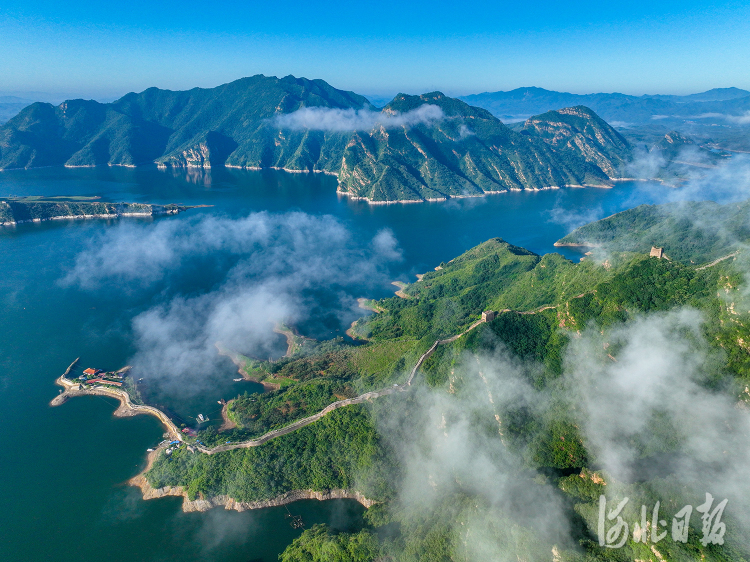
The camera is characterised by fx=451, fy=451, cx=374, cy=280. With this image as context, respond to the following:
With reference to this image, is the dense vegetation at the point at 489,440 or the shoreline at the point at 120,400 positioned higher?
the dense vegetation at the point at 489,440

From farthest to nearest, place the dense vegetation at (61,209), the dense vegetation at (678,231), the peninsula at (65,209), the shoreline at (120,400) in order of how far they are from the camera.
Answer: the peninsula at (65,209)
the dense vegetation at (61,209)
the dense vegetation at (678,231)
the shoreline at (120,400)

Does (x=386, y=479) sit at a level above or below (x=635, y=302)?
below

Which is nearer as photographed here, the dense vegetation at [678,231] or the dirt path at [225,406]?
the dirt path at [225,406]

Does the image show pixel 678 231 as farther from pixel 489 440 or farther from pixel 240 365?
pixel 240 365

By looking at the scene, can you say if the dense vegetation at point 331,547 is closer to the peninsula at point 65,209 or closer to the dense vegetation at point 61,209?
the peninsula at point 65,209

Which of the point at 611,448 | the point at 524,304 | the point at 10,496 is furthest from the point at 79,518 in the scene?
the point at 524,304

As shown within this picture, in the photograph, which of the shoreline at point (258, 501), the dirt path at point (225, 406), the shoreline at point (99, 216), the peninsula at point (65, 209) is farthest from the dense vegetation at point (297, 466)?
the peninsula at point (65, 209)

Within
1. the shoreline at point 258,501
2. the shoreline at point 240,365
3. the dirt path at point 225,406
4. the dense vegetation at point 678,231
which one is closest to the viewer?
the shoreline at point 258,501

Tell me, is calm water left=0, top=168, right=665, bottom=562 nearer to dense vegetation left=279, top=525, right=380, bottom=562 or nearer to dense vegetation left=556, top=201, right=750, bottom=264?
dense vegetation left=279, top=525, right=380, bottom=562

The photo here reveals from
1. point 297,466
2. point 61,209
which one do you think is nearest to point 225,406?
point 297,466

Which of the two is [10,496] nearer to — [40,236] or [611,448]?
[611,448]

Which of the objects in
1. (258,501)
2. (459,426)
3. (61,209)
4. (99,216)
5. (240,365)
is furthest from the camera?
(99,216)
